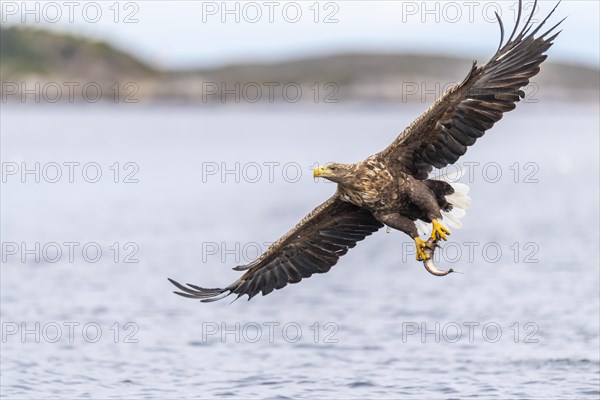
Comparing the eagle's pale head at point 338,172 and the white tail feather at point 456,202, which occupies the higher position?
the eagle's pale head at point 338,172

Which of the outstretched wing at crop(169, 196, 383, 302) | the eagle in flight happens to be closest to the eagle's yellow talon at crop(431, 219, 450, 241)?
the eagle in flight

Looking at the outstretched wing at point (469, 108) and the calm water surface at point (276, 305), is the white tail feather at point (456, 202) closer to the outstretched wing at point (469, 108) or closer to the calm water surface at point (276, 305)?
the outstretched wing at point (469, 108)

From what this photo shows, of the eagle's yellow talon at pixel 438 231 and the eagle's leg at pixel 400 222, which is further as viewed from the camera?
the eagle's leg at pixel 400 222

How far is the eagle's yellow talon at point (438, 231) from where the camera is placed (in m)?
11.3

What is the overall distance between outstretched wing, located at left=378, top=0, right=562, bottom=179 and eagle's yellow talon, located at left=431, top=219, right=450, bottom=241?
0.73m

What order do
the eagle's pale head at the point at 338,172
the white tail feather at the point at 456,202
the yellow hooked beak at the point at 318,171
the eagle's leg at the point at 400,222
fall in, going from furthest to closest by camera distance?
the white tail feather at the point at 456,202, the eagle's leg at the point at 400,222, the eagle's pale head at the point at 338,172, the yellow hooked beak at the point at 318,171

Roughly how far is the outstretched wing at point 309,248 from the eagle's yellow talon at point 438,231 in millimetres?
1591

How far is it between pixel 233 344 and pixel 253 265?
14.8 ft

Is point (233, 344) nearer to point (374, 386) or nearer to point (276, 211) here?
point (374, 386)

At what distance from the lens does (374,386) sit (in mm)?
14484

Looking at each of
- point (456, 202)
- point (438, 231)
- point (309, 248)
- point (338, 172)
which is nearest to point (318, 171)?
point (338, 172)

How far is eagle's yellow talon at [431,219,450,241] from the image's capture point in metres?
11.3

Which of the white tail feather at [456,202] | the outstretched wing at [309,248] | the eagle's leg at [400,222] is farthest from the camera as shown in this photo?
the outstretched wing at [309,248]

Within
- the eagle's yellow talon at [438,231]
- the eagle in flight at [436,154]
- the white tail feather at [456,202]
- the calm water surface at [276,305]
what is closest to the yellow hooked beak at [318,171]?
the eagle in flight at [436,154]
